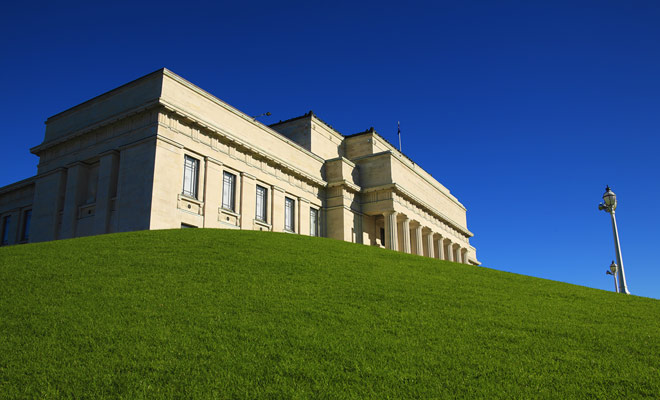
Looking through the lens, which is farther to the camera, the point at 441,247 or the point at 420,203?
the point at 441,247

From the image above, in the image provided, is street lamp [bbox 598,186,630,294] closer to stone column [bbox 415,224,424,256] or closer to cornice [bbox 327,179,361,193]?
cornice [bbox 327,179,361,193]

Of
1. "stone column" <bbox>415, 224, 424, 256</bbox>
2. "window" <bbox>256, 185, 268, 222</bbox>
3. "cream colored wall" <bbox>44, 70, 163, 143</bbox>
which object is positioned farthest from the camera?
"stone column" <bbox>415, 224, 424, 256</bbox>

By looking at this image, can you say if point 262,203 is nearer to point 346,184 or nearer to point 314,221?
point 314,221

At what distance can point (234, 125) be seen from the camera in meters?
35.5

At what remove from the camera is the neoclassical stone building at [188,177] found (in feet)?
96.8

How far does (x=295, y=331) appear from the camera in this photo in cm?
1050

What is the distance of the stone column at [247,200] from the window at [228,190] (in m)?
0.52

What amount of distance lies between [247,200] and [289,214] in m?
5.33

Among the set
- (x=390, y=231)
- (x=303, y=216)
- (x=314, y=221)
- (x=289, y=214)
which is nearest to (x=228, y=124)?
(x=289, y=214)

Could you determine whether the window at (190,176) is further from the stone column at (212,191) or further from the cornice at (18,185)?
the cornice at (18,185)

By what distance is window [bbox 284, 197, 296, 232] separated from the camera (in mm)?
39281

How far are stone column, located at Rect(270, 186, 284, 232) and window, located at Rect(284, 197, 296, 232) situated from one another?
0.81 meters

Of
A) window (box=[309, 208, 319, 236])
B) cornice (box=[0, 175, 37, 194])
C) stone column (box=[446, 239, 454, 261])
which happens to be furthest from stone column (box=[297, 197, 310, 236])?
stone column (box=[446, 239, 454, 261])

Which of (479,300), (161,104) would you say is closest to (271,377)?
(479,300)
